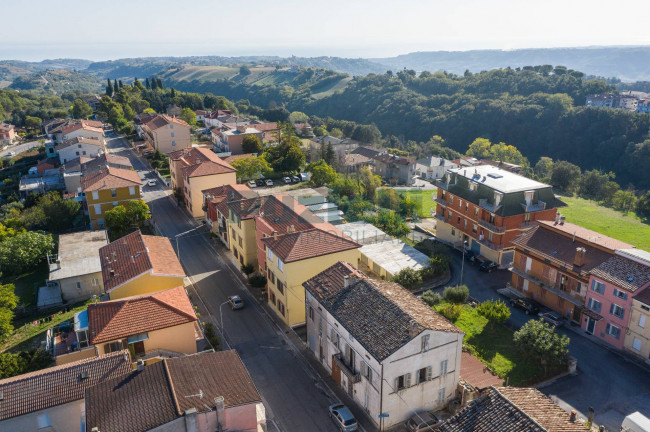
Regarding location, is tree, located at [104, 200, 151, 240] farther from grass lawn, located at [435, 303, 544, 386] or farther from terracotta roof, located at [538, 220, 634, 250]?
terracotta roof, located at [538, 220, 634, 250]

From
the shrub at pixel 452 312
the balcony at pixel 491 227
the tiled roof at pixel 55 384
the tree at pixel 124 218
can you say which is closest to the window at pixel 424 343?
the shrub at pixel 452 312

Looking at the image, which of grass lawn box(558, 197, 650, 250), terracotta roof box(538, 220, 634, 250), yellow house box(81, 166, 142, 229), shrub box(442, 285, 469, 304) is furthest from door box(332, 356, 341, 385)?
grass lawn box(558, 197, 650, 250)

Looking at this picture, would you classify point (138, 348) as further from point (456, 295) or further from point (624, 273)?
point (624, 273)

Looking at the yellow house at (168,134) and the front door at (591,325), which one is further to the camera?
the yellow house at (168,134)

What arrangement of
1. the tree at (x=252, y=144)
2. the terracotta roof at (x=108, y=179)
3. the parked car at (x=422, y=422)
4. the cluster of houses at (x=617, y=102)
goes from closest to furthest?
the parked car at (x=422, y=422) → the terracotta roof at (x=108, y=179) → the tree at (x=252, y=144) → the cluster of houses at (x=617, y=102)

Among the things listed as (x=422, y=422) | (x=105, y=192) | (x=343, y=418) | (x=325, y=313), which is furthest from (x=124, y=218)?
(x=422, y=422)

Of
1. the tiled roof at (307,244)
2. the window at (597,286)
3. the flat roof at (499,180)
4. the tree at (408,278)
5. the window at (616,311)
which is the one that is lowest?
the tree at (408,278)

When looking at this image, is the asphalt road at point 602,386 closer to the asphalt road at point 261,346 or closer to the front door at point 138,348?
the asphalt road at point 261,346
